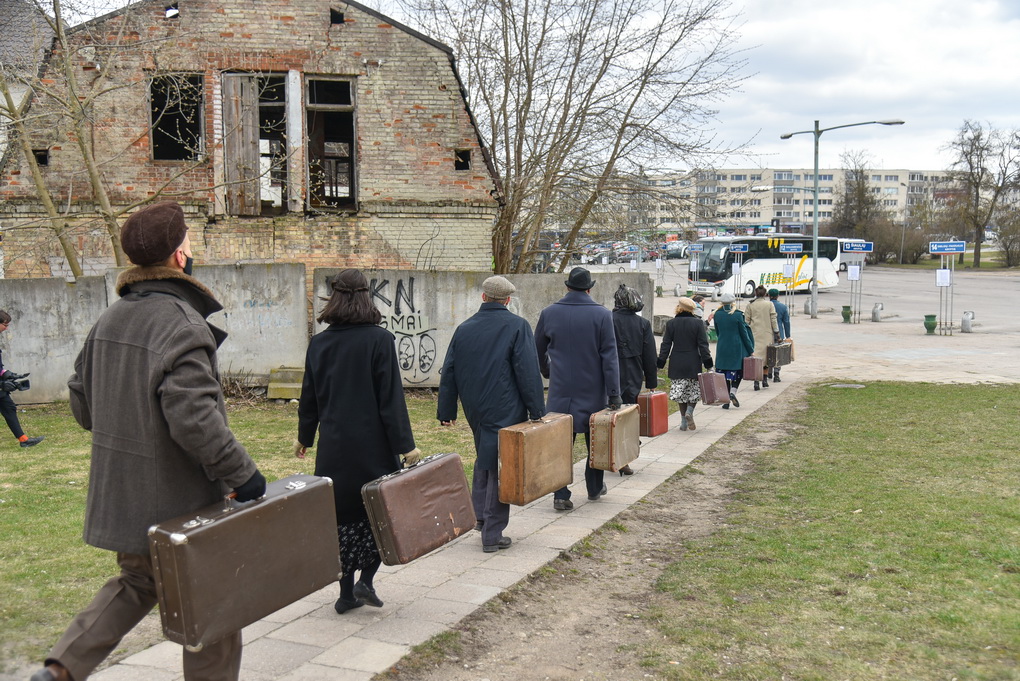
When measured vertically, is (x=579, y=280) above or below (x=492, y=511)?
above

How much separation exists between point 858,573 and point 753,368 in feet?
29.6

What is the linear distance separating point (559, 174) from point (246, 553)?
1439 cm

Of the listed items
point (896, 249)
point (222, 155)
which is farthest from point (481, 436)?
point (896, 249)

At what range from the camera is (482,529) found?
625 cm

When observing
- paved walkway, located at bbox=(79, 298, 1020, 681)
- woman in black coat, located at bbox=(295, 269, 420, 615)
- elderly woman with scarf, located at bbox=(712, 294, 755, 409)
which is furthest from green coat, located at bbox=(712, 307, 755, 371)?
woman in black coat, located at bbox=(295, 269, 420, 615)

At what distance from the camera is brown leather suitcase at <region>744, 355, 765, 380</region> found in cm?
1438

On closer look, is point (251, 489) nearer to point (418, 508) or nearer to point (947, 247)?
point (418, 508)

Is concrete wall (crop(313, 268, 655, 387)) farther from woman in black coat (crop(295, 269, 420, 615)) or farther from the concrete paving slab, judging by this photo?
the concrete paving slab

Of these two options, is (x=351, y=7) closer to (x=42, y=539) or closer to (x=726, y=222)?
(x=726, y=222)

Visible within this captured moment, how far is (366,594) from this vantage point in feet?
16.3

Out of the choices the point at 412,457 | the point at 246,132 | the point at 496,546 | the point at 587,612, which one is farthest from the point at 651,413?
the point at 246,132

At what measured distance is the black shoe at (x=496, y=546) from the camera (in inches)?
243

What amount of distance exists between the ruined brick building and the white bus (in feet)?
103

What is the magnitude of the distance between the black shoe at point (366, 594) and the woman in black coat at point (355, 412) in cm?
15
